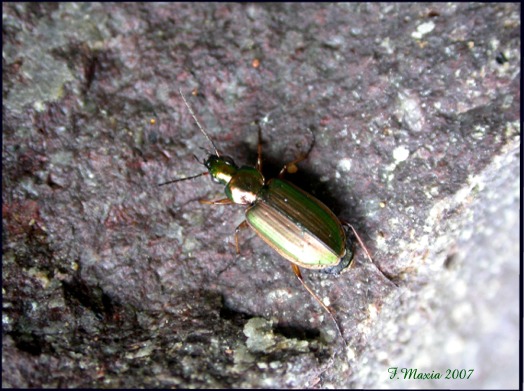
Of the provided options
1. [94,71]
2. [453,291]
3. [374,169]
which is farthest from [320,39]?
[453,291]

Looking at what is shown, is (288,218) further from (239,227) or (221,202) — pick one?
(221,202)

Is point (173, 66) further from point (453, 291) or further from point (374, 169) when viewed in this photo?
point (453, 291)

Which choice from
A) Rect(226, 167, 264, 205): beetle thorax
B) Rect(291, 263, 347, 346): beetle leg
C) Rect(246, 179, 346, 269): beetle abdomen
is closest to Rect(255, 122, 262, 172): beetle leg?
Rect(226, 167, 264, 205): beetle thorax

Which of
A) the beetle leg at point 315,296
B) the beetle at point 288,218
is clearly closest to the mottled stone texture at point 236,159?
the beetle leg at point 315,296

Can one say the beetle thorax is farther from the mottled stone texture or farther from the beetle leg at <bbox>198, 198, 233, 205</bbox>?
the mottled stone texture

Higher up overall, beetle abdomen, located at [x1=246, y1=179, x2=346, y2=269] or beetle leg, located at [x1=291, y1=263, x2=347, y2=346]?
beetle abdomen, located at [x1=246, y1=179, x2=346, y2=269]

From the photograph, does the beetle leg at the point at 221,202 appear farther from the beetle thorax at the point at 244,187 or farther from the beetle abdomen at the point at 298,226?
the beetle abdomen at the point at 298,226
